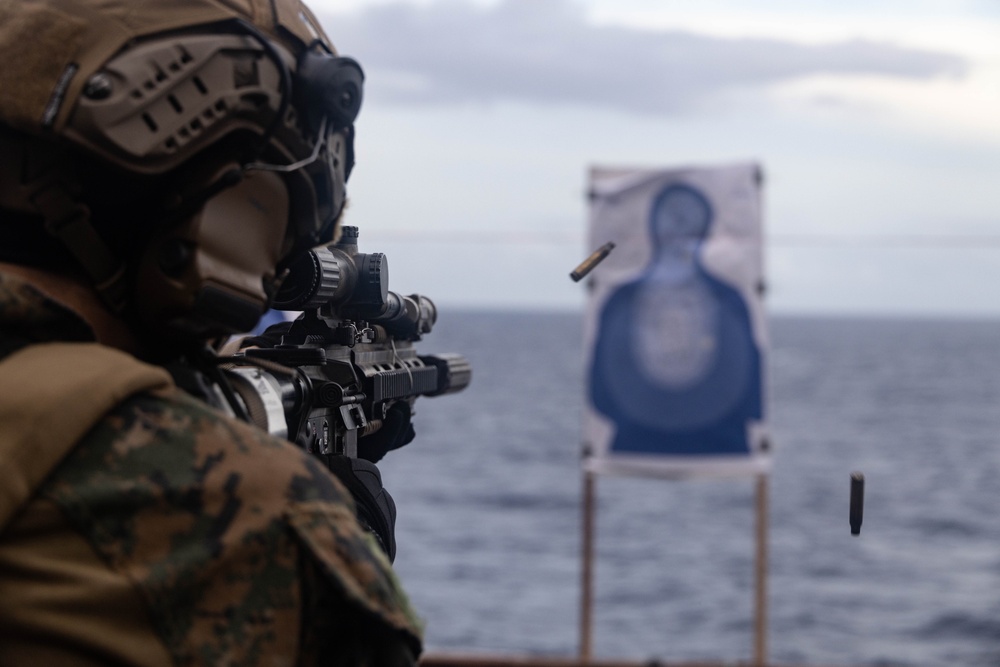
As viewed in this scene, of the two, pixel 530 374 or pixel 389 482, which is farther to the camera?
pixel 530 374

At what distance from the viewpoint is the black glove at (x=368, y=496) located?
2.48 metres

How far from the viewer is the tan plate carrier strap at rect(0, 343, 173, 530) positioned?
1.42m

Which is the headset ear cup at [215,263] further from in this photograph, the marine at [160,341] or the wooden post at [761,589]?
the wooden post at [761,589]

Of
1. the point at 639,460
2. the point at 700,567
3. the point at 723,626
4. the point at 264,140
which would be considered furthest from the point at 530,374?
the point at 264,140

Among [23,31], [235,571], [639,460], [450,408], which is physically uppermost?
[23,31]

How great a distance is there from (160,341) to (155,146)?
0.92 feet

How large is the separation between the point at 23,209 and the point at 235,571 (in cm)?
55

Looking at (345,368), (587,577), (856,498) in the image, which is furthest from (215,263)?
(587,577)

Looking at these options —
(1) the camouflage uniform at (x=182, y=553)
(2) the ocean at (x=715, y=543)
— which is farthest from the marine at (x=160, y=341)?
(2) the ocean at (x=715, y=543)

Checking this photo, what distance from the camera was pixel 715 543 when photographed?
90.2ft

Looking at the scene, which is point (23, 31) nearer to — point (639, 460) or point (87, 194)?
point (87, 194)

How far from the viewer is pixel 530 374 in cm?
7469

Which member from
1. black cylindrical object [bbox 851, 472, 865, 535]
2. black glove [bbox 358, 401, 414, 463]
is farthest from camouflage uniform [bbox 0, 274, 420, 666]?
black glove [bbox 358, 401, 414, 463]

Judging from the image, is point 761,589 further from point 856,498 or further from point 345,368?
point 856,498
